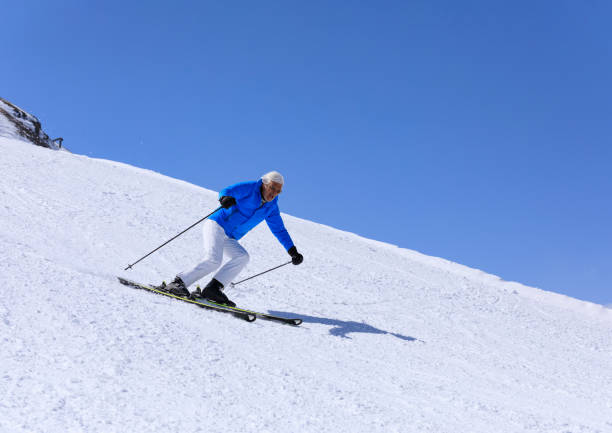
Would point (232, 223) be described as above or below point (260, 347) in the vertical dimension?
above

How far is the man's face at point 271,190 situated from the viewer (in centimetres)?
587

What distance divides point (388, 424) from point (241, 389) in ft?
3.15

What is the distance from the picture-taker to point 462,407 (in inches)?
141

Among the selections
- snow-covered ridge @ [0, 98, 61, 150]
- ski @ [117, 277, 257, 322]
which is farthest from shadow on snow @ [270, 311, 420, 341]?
snow-covered ridge @ [0, 98, 61, 150]

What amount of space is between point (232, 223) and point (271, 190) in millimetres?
633

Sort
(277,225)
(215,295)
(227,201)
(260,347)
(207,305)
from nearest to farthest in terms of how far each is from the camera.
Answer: (260,347)
(207,305)
(215,295)
(227,201)
(277,225)

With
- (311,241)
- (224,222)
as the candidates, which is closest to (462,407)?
(224,222)

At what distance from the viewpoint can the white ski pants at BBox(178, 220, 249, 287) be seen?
5633mm

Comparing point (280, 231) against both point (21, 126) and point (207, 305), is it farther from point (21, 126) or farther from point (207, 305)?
point (21, 126)

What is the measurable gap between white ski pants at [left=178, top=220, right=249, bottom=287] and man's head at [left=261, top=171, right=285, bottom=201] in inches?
27.2

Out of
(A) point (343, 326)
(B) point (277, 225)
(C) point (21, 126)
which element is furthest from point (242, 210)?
(C) point (21, 126)

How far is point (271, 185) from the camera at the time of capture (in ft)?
19.2

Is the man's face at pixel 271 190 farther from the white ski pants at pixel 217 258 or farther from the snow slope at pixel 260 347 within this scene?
the snow slope at pixel 260 347

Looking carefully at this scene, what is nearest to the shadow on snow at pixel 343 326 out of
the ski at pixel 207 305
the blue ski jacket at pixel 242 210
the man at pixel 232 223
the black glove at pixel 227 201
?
the man at pixel 232 223
